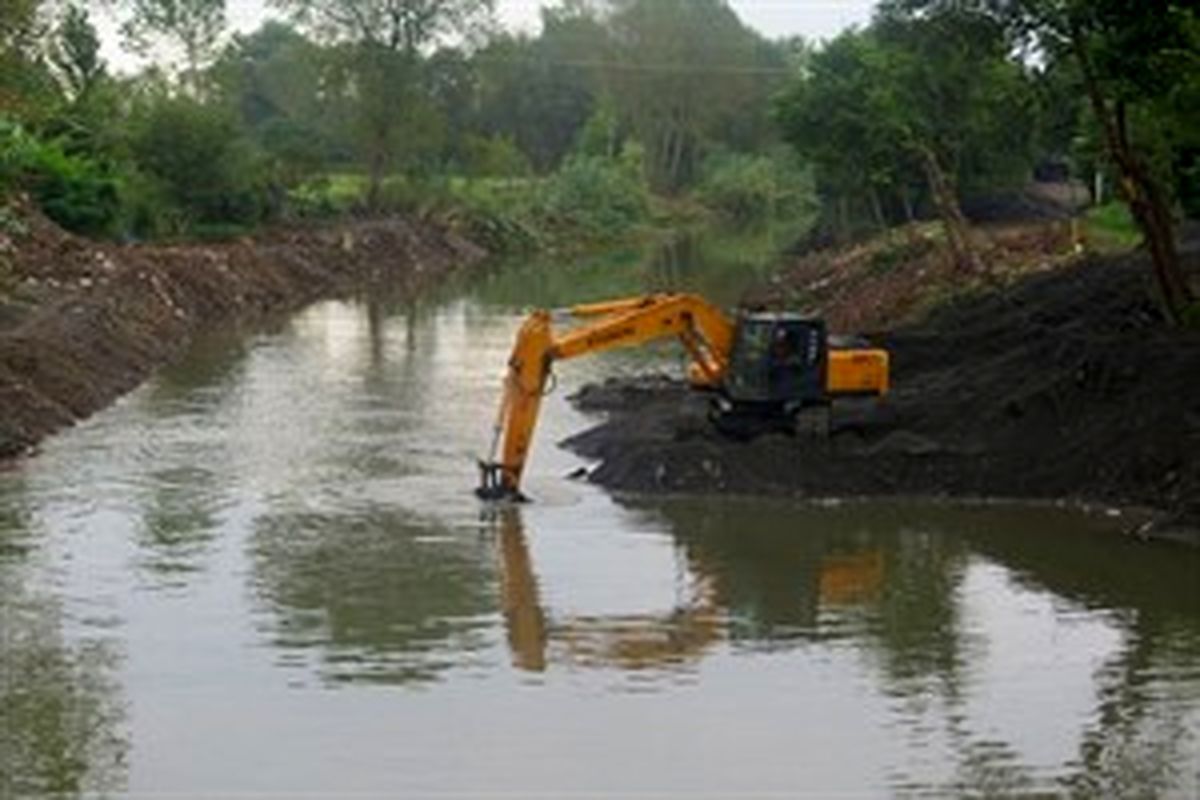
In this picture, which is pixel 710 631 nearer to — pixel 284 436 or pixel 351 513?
pixel 351 513

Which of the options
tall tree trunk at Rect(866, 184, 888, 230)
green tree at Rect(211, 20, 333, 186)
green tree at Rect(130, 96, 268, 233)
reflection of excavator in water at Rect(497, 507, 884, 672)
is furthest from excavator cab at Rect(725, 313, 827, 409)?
green tree at Rect(211, 20, 333, 186)

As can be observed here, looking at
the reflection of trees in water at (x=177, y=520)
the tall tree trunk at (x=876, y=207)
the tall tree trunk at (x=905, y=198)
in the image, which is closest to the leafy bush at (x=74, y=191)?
the tall tree trunk at (x=876, y=207)

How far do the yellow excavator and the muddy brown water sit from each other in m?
1.02

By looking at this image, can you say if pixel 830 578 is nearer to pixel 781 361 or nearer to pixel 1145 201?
pixel 781 361

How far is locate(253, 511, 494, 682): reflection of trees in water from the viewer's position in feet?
58.2

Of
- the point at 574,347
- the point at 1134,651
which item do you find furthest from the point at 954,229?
the point at 1134,651

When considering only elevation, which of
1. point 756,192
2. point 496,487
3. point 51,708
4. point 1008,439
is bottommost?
point 51,708

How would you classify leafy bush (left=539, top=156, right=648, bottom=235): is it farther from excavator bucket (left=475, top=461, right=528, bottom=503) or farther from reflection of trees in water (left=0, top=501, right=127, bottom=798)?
reflection of trees in water (left=0, top=501, right=127, bottom=798)

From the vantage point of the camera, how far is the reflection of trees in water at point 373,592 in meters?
17.8

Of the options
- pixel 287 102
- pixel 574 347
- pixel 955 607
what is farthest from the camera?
pixel 287 102

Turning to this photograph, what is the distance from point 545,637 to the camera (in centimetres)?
1848

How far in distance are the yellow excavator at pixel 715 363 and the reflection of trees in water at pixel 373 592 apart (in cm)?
178

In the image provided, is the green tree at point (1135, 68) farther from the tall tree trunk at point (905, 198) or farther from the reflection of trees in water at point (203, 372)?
the tall tree trunk at point (905, 198)

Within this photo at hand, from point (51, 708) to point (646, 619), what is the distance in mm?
5768
